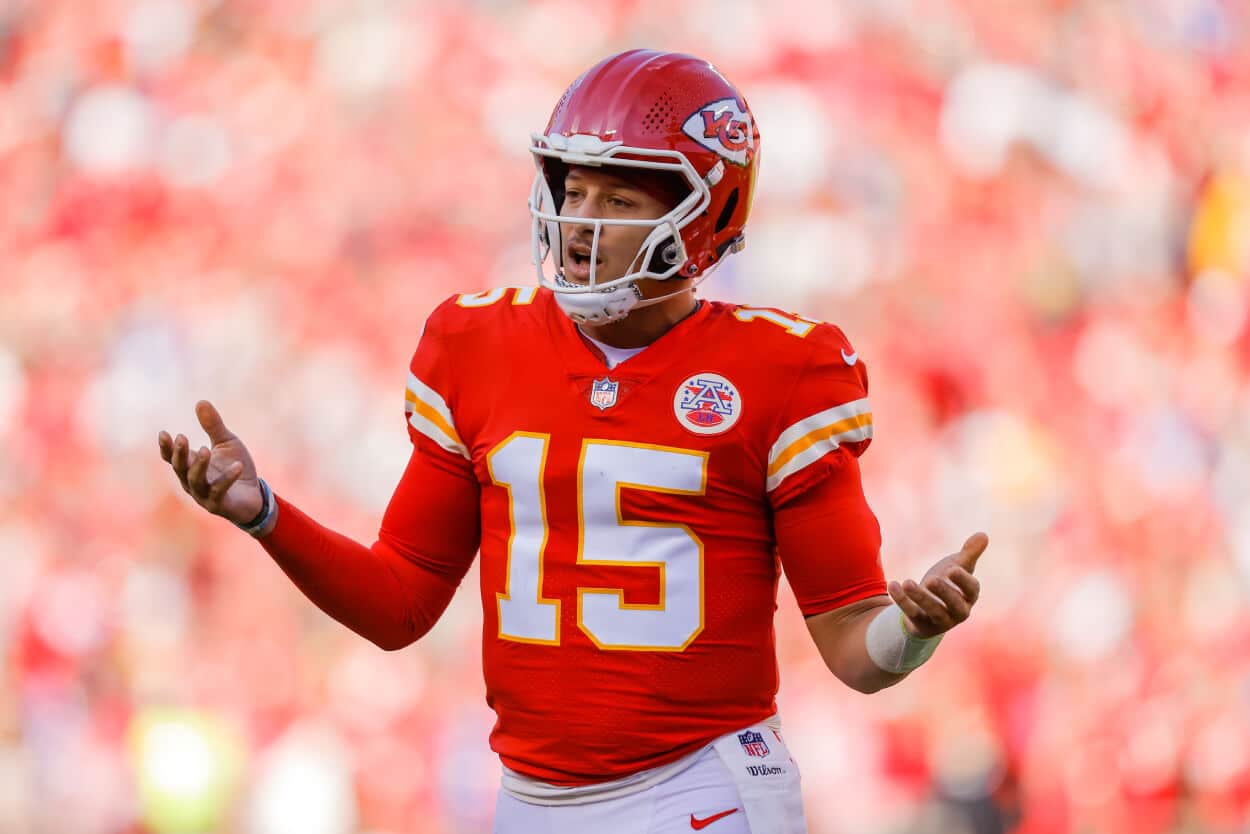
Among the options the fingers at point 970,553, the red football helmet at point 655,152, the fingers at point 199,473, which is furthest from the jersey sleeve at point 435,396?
the fingers at point 970,553

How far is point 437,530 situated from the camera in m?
1.83

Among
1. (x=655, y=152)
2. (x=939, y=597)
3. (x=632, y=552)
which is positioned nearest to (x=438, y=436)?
(x=632, y=552)

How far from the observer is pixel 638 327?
1.76 m

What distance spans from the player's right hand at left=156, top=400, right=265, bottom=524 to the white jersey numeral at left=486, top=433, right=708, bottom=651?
29 cm

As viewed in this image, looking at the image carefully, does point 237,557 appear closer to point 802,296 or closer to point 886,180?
point 802,296

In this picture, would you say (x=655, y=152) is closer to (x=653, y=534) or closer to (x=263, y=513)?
(x=653, y=534)

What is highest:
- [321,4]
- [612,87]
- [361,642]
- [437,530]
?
[321,4]

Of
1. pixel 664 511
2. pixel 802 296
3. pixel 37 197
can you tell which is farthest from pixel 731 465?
pixel 37 197

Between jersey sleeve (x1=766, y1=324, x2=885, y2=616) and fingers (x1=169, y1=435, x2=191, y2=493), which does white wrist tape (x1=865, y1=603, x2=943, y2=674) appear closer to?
jersey sleeve (x1=766, y1=324, x2=885, y2=616)

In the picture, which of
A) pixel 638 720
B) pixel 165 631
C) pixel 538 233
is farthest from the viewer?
pixel 165 631

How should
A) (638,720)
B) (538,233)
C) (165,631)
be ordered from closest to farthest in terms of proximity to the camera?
(638,720) < (538,233) < (165,631)

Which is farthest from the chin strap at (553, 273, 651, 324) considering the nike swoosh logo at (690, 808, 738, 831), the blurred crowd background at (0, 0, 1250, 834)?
the blurred crowd background at (0, 0, 1250, 834)

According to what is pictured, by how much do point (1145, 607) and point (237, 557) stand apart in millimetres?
1823

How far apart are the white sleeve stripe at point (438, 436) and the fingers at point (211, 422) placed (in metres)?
0.21
